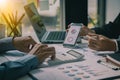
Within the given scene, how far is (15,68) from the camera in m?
1.08

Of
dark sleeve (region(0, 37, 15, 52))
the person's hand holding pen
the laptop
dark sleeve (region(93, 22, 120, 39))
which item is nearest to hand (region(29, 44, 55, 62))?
the person's hand holding pen

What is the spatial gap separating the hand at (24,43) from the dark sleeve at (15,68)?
0.33m

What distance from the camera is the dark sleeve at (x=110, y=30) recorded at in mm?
2217

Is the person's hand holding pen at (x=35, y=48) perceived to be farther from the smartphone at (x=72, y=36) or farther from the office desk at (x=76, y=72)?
the smartphone at (x=72, y=36)

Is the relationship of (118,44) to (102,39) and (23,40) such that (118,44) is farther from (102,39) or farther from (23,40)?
(23,40)

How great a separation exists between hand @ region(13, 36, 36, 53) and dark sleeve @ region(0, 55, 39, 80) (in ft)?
1.07

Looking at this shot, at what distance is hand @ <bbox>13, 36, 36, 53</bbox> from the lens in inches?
59.8

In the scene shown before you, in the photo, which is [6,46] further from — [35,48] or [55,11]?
[55,11]

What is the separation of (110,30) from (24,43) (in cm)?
101

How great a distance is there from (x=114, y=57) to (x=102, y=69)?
14cm

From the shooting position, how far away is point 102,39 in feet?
5.03

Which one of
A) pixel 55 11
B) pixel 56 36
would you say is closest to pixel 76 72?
pixel 56 36

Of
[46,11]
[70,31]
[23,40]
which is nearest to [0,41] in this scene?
[23,40]

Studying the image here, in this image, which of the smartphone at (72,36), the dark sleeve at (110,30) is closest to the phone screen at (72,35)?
the smartphone at (72,36)
